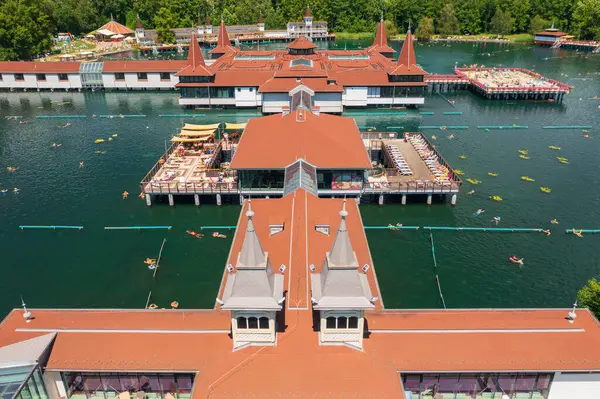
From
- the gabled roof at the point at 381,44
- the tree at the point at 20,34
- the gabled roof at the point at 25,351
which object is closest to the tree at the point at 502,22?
the gabled roof at the point at 381,44

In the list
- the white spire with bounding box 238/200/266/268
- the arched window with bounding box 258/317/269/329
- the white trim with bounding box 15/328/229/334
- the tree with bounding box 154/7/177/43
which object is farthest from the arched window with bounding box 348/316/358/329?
the tree with bounding box 154/7/177/43

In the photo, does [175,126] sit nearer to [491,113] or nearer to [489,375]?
[491,113]

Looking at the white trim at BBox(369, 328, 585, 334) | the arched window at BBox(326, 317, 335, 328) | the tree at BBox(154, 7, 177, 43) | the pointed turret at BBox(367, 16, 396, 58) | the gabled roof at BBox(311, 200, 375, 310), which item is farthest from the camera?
the tree at BBox(154, 7, 177, 43)

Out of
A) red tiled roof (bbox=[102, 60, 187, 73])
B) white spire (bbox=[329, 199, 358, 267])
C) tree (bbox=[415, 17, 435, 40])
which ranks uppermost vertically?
tree (bbox=[415, 17, 435, 40])

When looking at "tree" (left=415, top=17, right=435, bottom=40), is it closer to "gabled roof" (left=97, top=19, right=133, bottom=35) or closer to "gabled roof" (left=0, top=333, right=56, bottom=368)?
"gabled roof" (left=97, top=19, right=133, bottom=35)

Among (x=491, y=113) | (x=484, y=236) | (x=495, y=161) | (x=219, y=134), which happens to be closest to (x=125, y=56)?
(x=219, y=134)

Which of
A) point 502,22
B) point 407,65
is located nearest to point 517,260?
point 407,65
